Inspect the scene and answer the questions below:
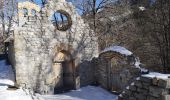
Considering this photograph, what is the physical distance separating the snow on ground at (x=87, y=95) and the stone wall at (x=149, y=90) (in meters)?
6.18

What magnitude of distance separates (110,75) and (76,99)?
102 inches

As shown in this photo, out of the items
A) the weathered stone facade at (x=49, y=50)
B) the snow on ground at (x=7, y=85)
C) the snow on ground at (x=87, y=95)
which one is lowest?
the snow on ground at (x=87, y=95)

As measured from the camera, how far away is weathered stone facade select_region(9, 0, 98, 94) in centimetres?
1323

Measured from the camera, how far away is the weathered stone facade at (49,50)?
43.4 ft

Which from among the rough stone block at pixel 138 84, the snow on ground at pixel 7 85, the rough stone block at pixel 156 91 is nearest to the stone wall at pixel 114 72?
the snow on ground at pixel 7 85

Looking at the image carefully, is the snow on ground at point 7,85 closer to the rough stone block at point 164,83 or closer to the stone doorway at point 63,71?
the stone doorway at point 63,71

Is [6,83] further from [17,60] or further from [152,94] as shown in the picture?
[152,94]

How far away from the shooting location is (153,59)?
20.0 metres

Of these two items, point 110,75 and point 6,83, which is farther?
point 110,75

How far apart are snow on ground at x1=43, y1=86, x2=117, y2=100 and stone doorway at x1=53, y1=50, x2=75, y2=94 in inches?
24.8

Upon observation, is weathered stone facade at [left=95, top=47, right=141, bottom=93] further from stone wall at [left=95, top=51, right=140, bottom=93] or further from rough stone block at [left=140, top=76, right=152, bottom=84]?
rough stone block at [left=140, top=76, right=152, bottom=84]

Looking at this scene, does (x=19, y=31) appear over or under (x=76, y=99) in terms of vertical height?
over

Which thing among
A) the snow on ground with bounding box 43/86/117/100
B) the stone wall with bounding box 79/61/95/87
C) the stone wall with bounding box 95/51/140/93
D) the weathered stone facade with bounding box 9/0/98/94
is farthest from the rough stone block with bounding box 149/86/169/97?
the stone wall with bounding box 79/61/95/87

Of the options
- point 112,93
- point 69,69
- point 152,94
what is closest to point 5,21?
point 69,69
